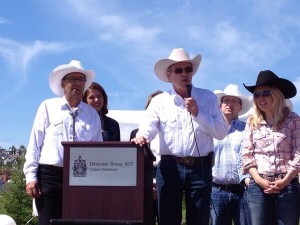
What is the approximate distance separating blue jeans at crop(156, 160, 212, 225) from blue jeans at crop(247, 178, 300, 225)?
40 cm

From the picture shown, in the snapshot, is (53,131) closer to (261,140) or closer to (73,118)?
(73,118)

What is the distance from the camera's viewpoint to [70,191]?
415 cm

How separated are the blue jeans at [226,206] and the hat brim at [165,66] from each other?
1.61 meters

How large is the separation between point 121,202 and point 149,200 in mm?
385

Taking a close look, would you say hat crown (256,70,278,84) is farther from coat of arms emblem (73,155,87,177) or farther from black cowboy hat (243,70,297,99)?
coat of arms emblem (73,155,87,177)

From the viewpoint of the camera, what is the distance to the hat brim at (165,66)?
492 cm

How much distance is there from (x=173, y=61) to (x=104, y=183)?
141 cm

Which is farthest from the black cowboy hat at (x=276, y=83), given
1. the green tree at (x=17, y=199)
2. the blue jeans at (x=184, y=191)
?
the green tree at (x=17, y=199)

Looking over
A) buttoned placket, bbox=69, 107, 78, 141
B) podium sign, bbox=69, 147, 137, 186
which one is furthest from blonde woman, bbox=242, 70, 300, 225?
buttoned placket, bbox=69, 107, 78, 141

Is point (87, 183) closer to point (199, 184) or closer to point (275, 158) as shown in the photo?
point (199, 184)

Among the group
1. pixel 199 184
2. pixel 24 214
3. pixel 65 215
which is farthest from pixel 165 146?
pixel 24 214

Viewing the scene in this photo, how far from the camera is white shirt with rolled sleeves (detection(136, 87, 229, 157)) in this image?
4539 mm

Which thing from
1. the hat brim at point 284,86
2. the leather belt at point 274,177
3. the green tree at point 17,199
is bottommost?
the green tree at point 17,199

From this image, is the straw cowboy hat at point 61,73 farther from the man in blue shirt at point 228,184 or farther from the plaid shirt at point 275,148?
the man in blue shirt at point 228,184
